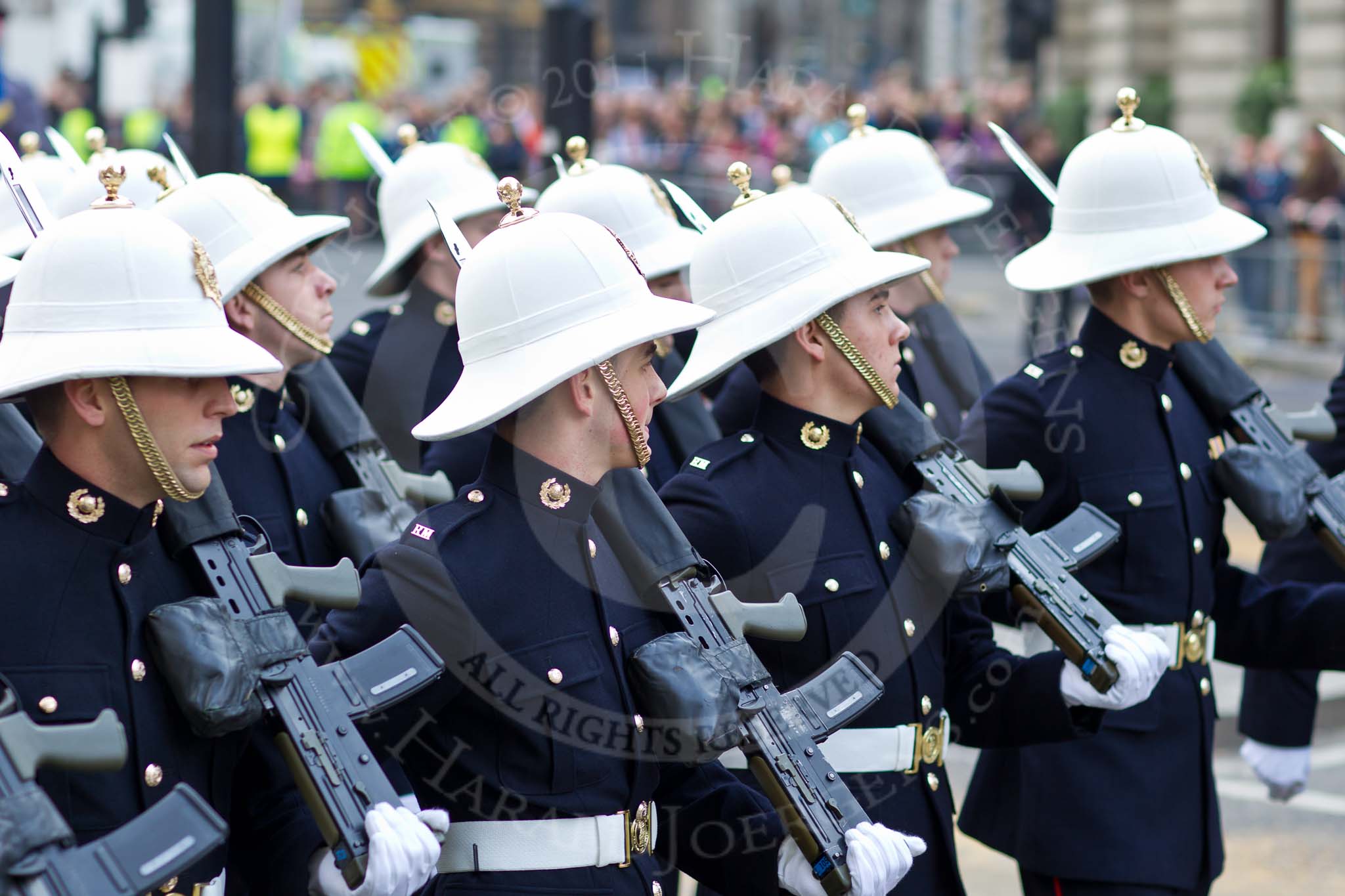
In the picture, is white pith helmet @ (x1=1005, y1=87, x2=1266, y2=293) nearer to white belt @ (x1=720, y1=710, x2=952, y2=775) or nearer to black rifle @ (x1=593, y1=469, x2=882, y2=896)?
white belt @ (x1=720, y1=710, x2=952, y2=775)

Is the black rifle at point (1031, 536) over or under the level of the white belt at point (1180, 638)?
over

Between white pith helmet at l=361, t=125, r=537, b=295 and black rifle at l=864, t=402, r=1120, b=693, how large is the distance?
86.6 inches

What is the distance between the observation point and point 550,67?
827 cm

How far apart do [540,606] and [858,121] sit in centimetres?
338

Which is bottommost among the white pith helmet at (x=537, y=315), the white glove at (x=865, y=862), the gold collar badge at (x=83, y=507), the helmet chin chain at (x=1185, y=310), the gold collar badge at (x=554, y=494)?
the white glove at (x=865, y=862)

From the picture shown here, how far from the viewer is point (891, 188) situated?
237 inches

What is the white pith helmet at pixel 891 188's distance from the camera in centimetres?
594

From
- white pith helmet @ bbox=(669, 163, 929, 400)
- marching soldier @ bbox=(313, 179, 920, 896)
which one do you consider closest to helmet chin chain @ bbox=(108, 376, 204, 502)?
marching soldier @ bbox=(313, 179, 920, 896)

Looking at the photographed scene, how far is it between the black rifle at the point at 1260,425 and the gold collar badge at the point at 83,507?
2.77m

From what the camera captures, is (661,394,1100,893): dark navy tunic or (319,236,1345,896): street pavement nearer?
(661,394,1100,893): dark navy tunic

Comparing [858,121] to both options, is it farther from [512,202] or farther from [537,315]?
[537,315]

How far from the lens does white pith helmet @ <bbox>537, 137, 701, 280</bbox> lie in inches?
219

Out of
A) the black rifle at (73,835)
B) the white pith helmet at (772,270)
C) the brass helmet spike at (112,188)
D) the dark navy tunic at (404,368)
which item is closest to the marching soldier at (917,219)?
the dark navy tunic at (404,368)

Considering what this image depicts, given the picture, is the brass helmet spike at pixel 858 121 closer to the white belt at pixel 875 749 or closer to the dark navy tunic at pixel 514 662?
the white belt at pixel 875 749
